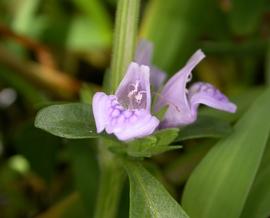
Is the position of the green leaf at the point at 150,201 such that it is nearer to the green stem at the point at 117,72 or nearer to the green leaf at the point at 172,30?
the green stem at the point at 117,72

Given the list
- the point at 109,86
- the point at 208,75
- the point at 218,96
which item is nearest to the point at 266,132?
the point at 218,96

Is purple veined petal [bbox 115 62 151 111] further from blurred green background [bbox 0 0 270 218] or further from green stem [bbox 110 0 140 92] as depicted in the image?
blurred green background [bbox 0 0 270 218]

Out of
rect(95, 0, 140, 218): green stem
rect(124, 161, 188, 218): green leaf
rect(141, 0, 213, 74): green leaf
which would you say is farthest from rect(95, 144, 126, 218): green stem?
rect(141, 0, 213, 74): green leaf

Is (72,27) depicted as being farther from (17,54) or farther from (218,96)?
(218,96)

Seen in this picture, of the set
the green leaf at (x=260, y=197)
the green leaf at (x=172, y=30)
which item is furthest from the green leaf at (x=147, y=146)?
the green leaf at (x=172, y=30)

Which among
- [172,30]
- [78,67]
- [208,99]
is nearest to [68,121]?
[208,99]

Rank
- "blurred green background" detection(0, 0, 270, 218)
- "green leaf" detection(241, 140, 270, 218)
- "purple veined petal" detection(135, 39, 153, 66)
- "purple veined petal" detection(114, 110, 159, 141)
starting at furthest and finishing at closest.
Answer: "blurred green background" detection(0, 0, 270, 218)
"purple veined petal" detection(135, 39, 153, 66)
"green leaf" detection(241, 140, 270, 218)
"purple veined petal" detection(114, 110, 159, 141)

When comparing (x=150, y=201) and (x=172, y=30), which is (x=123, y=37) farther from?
(x=172, y=30)
